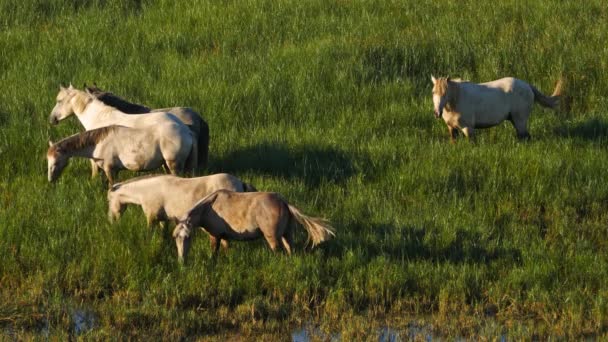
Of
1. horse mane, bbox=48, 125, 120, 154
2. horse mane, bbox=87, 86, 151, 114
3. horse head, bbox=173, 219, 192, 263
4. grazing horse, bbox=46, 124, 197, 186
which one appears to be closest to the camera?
horse head, bbox=173, 219, 192, 263

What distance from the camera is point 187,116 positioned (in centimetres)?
1304

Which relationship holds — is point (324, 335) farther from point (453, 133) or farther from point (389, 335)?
point (453, 133)

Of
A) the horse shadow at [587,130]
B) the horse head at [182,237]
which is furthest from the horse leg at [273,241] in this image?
the horse shadow at [587,130]

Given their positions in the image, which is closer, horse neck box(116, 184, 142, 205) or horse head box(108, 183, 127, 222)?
horse neck box(116, 184, 142, 205)

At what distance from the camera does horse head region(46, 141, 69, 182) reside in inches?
480

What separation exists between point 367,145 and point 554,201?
8.22ft

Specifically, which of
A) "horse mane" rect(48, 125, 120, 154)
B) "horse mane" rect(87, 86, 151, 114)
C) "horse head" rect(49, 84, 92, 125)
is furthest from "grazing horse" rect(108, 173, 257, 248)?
"horse head" rect(49, 84, 92, 125)

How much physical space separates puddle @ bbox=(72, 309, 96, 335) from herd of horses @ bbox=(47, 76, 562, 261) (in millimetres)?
1089

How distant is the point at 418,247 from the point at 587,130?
459 centimetres

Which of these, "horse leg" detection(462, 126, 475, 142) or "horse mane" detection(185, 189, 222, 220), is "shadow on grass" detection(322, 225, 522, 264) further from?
"horse leg" detection(462, 126, 475, 142)

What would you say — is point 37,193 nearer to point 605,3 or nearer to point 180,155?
point 180,155

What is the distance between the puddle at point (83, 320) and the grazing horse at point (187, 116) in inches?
135

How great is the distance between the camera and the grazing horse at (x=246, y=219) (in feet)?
32.6

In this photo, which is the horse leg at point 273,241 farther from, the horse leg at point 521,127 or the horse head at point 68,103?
the horse leg at point 521,127
